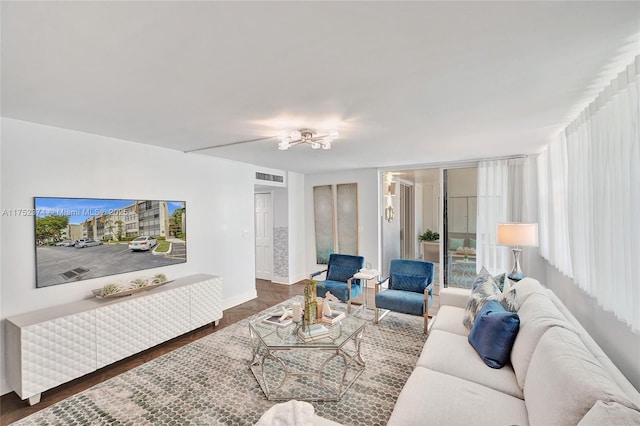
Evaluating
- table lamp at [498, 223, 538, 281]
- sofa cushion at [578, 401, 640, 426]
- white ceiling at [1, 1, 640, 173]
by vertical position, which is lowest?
sofa cushion at [578, 401, 640, 426]

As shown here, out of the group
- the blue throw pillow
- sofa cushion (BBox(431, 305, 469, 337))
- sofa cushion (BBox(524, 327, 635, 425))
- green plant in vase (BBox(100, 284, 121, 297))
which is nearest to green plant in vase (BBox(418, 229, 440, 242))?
sofa cushion (BBox(431, 305, 469, 337))

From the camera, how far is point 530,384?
1.59 metres

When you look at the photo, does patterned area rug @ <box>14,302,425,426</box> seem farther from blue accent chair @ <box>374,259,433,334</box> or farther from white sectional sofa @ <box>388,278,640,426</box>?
white sectional sofa @ <box>388,278,640,426</box>

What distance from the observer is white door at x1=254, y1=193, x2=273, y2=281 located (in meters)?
6.45

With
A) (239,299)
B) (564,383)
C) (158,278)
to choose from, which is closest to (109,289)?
(158,278)

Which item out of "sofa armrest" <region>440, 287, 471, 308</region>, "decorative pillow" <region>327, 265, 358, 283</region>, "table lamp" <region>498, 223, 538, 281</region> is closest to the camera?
"sofa armrest" <region>440, 287, 471, 308</region>

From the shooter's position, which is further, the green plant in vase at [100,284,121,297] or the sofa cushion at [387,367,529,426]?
the green plant in vase at [100,284,121,297]

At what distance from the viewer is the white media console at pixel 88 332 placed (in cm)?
238

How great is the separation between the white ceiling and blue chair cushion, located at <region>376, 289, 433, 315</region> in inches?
82.4

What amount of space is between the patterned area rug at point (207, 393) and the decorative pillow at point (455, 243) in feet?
7.85

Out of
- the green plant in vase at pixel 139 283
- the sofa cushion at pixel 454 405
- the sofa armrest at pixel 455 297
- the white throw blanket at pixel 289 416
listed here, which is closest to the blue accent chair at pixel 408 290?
the sofa armrest at pixel 455 297

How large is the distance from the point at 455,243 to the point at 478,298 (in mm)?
2742

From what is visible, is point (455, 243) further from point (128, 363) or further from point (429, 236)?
point (128, 363)

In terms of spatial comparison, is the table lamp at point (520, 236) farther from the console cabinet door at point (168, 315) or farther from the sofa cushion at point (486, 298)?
the console cabinet door at point (168, 315)
